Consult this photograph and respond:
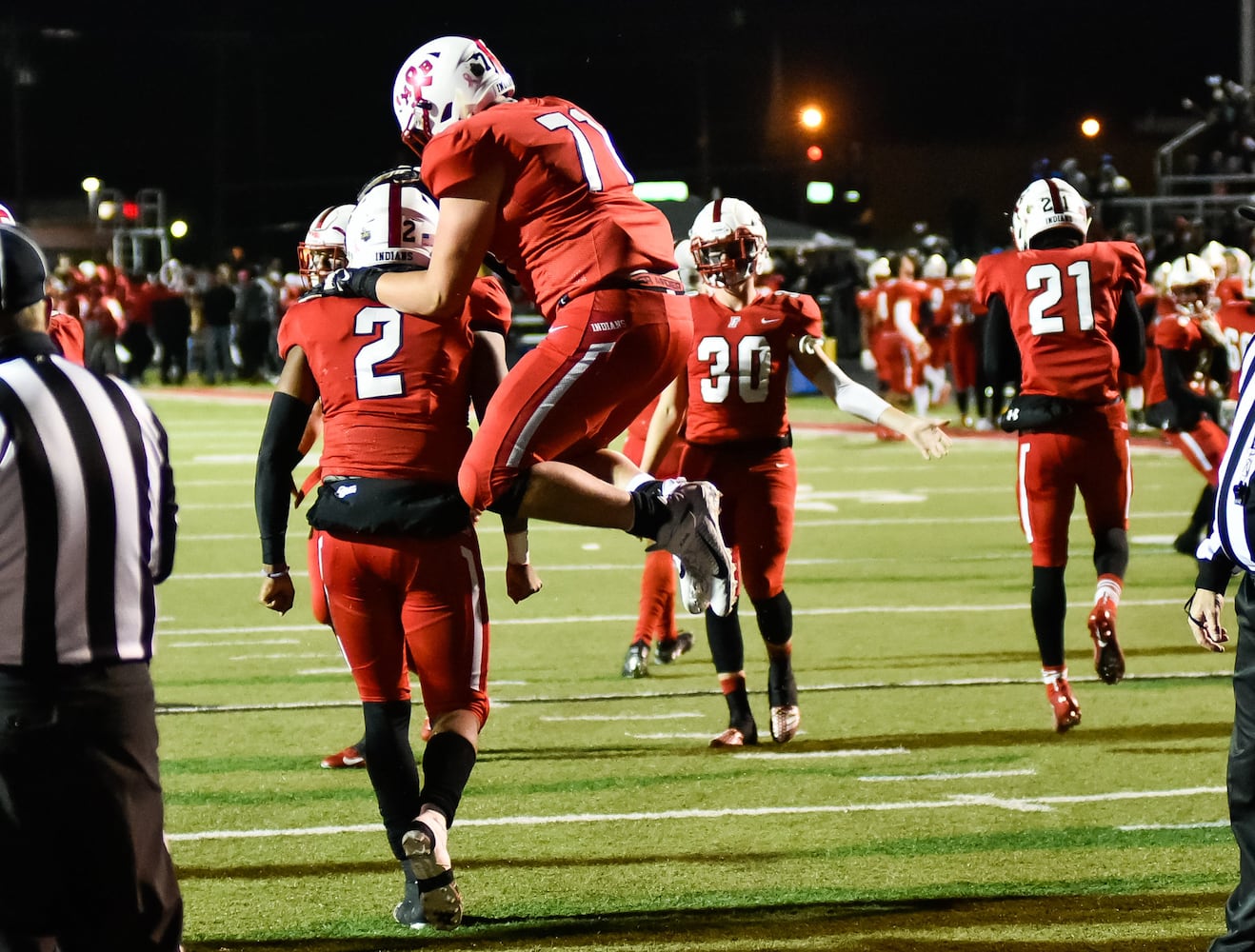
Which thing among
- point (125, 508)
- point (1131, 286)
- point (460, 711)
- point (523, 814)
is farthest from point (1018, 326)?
point (125, 508)

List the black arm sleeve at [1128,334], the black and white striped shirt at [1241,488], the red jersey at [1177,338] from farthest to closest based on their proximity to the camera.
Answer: the red jersey at [1177,338]
the black arm sleeve at [1128,334]
the black and white striped shirt at [1241,488]

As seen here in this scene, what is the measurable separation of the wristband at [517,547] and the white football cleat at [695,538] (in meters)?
0.38

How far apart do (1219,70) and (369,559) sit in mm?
45804

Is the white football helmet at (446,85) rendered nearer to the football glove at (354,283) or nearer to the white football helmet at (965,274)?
the football glove at (354,283)

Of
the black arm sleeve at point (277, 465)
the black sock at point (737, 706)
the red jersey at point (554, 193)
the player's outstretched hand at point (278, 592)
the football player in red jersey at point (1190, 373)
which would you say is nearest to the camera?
the red jersey at point (554, 193)

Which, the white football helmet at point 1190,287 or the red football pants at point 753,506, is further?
the white football helmet at point 1190,287

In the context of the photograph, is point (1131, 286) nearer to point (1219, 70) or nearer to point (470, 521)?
point (470, 521)

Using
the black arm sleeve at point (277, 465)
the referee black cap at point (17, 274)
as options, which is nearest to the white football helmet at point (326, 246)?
the black arm sleeve at point (277, 465)

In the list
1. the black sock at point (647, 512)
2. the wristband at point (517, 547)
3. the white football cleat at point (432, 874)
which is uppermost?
the black sock at point (647, 512)

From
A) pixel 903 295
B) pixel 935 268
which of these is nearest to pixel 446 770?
pixel 903 295

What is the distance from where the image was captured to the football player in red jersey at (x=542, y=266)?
14.2 feet

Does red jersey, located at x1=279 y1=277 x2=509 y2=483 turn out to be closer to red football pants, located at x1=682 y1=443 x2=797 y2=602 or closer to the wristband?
the wristband

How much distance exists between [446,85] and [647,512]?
1.13 m

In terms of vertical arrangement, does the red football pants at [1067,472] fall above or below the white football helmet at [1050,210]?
below
